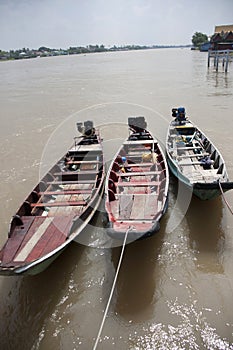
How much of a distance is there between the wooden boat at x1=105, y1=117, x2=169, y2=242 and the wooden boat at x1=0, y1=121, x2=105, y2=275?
478 millimetres

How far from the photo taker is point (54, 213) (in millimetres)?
6242

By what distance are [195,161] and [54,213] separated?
14.8 feet

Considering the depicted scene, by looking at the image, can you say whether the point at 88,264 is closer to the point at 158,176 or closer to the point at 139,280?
the point at 139,280

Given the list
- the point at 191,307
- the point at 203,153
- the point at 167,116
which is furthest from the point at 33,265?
the point at 167,116

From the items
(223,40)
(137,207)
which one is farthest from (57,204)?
(223,40)

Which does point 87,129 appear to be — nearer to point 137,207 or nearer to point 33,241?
point 137,207

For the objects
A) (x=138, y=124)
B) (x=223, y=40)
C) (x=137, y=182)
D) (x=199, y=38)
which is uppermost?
(x=199, y=38)

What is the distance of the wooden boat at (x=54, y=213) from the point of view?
474 cm

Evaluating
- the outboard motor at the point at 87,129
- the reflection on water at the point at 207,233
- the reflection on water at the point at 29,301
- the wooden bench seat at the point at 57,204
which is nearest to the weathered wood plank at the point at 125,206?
the wooden bench seat at the point at 57,204

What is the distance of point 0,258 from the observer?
15.6 feet

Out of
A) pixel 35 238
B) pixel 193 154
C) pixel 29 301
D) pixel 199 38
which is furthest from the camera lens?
pixel 199 38

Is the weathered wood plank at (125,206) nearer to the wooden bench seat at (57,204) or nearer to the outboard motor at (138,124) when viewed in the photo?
the wooden bench seat at (57,204)

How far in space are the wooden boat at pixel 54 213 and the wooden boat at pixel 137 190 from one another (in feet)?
1.57

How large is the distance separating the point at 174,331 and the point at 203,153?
220 inches
